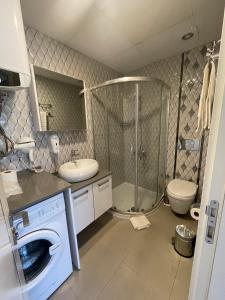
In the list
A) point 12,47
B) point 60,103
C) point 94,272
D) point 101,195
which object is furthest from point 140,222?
point 12,47

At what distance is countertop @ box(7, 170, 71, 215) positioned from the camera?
920mm

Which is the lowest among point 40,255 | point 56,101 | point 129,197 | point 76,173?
point 129,197

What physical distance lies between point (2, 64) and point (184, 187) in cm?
235

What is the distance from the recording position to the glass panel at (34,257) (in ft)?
3.44

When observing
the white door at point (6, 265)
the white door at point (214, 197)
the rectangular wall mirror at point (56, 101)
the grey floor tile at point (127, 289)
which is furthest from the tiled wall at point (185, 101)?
the white door at point (6, 265)

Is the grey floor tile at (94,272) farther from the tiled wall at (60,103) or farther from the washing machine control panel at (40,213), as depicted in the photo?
the tiled wall at (60,103)

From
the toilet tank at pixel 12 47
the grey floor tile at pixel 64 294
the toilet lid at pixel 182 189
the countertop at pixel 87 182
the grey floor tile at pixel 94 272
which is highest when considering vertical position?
the toilet tank at pixel 12 47

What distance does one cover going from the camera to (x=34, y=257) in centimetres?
113

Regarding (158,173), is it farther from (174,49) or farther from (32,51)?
(32,51)

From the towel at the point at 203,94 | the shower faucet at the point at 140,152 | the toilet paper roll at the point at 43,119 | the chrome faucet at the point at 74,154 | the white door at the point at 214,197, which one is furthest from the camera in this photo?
the shower faucet at the point at 140,152

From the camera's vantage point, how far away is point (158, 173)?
2.43 metres

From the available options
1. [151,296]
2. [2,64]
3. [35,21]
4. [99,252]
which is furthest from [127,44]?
[151,296]

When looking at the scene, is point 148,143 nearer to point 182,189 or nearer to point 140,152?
point 140,152

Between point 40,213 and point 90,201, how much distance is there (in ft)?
2.18
